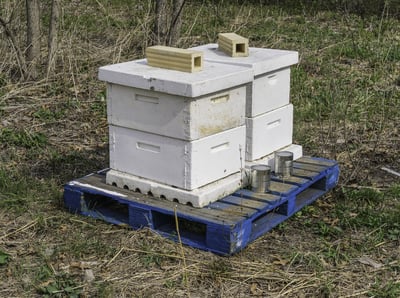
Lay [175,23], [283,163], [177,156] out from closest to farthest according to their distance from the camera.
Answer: [177,156], [283,163], [175,23]

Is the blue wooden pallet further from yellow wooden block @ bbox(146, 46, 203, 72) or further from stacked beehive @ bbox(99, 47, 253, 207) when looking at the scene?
yellow wooden block @ bbox(146, 46, 203, 72)

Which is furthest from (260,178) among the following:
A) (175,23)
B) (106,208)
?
(175,23)

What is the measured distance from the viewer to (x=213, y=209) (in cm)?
425

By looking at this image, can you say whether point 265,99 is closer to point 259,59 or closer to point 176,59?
point 259,59

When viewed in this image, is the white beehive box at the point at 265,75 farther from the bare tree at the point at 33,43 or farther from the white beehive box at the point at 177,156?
the bare tree at the point at 33,43

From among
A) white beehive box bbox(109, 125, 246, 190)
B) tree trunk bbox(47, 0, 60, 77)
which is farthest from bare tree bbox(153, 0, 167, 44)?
white beehive box bbox(109, 125, 246, 190)

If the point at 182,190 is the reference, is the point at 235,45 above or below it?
above

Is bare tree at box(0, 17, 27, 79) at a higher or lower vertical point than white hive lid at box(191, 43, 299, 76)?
lower

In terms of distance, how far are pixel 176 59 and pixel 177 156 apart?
0.57 metres

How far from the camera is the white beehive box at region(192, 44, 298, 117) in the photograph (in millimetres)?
4551

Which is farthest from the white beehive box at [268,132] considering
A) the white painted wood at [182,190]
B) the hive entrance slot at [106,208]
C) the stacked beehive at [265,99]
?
the hive entrance slot at [106,208]

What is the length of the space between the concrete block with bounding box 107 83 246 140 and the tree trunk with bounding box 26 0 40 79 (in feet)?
10.5

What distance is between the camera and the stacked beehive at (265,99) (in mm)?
Result: 4578

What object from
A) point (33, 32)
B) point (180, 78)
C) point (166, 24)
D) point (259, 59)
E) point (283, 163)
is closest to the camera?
point (180, 78)
